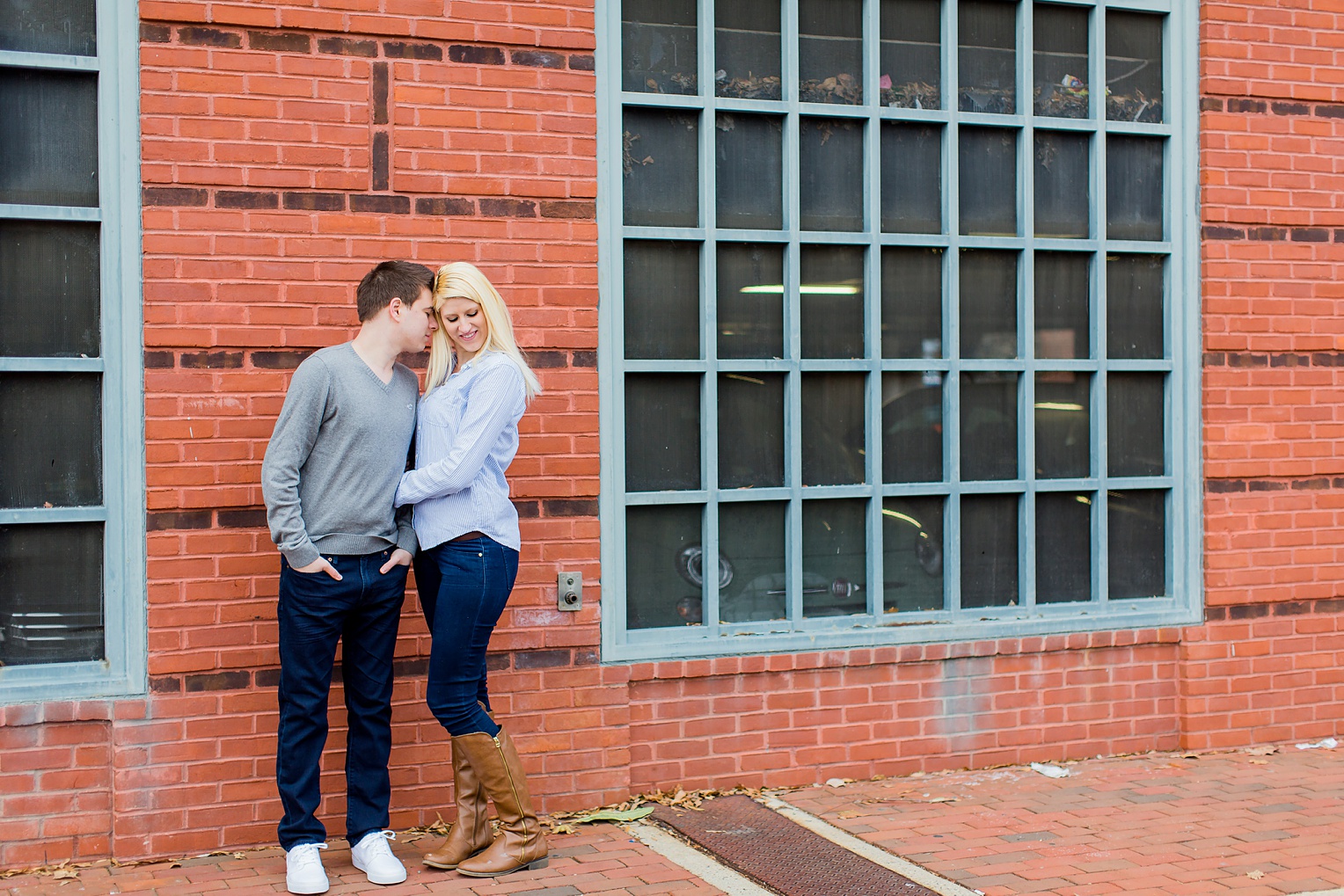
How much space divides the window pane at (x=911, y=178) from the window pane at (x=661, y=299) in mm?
913

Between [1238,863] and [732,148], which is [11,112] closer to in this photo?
[732,148]

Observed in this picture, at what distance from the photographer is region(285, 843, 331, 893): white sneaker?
410 cm

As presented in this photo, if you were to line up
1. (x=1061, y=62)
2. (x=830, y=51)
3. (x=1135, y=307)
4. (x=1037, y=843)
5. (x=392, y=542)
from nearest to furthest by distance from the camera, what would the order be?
1. (x=392, y=542)
2. (x=1037, y=843)
3. (x=830, y=51)
4. (x=1061, y=62)
5. (x=1135, y=307)

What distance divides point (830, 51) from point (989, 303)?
129cm

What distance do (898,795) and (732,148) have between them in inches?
107

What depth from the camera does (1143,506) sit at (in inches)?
232

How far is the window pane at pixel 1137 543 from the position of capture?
5.87 metres

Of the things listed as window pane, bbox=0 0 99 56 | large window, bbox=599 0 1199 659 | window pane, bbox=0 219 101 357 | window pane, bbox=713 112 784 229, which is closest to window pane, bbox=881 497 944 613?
large window, bbox=599 0 1199 659

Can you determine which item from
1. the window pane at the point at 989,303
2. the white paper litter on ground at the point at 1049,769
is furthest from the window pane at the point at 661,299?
the white paper litter on ground at the point at 1049,769

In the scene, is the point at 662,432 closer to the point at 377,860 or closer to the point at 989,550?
the point at 989,550

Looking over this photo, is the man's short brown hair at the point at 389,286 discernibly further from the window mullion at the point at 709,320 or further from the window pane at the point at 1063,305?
the window pane at the point at 1063,305

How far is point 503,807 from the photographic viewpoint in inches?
170

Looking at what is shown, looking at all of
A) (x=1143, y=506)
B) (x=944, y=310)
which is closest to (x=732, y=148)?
(x=944, y=310)

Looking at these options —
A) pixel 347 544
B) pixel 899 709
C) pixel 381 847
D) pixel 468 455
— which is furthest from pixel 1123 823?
pixel 347 544
